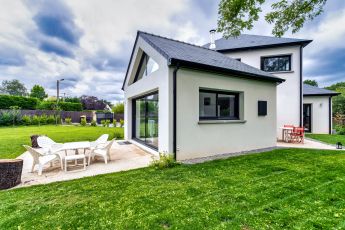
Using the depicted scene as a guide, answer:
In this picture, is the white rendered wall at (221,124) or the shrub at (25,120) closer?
the white rendered wall at (221,124)

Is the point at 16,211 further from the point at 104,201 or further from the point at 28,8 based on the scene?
the point at 28,8

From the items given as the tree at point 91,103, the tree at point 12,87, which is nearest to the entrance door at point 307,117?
the tree at point 91,103

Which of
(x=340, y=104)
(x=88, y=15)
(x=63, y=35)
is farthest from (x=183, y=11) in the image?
(x=340, y=104)

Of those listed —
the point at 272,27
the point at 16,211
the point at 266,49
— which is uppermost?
the point at 266,49

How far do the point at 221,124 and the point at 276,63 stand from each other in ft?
27.9

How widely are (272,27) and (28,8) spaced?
37.7 ft

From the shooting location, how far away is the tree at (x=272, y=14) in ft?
20.7

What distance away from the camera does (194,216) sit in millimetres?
2859

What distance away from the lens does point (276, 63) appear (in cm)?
1235

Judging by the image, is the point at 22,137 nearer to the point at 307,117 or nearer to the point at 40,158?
the point at 40,158

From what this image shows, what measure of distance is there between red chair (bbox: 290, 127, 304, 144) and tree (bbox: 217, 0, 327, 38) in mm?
5975

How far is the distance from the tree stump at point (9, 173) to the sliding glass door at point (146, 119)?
4726 mm

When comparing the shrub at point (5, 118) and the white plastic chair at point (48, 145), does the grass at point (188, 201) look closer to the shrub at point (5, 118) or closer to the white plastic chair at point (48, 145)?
the white plastic chair at point (48, 145)

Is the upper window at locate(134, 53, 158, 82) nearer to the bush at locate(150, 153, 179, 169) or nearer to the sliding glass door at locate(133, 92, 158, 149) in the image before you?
the sliding glass door at locate(133, 92, 158, 149)
